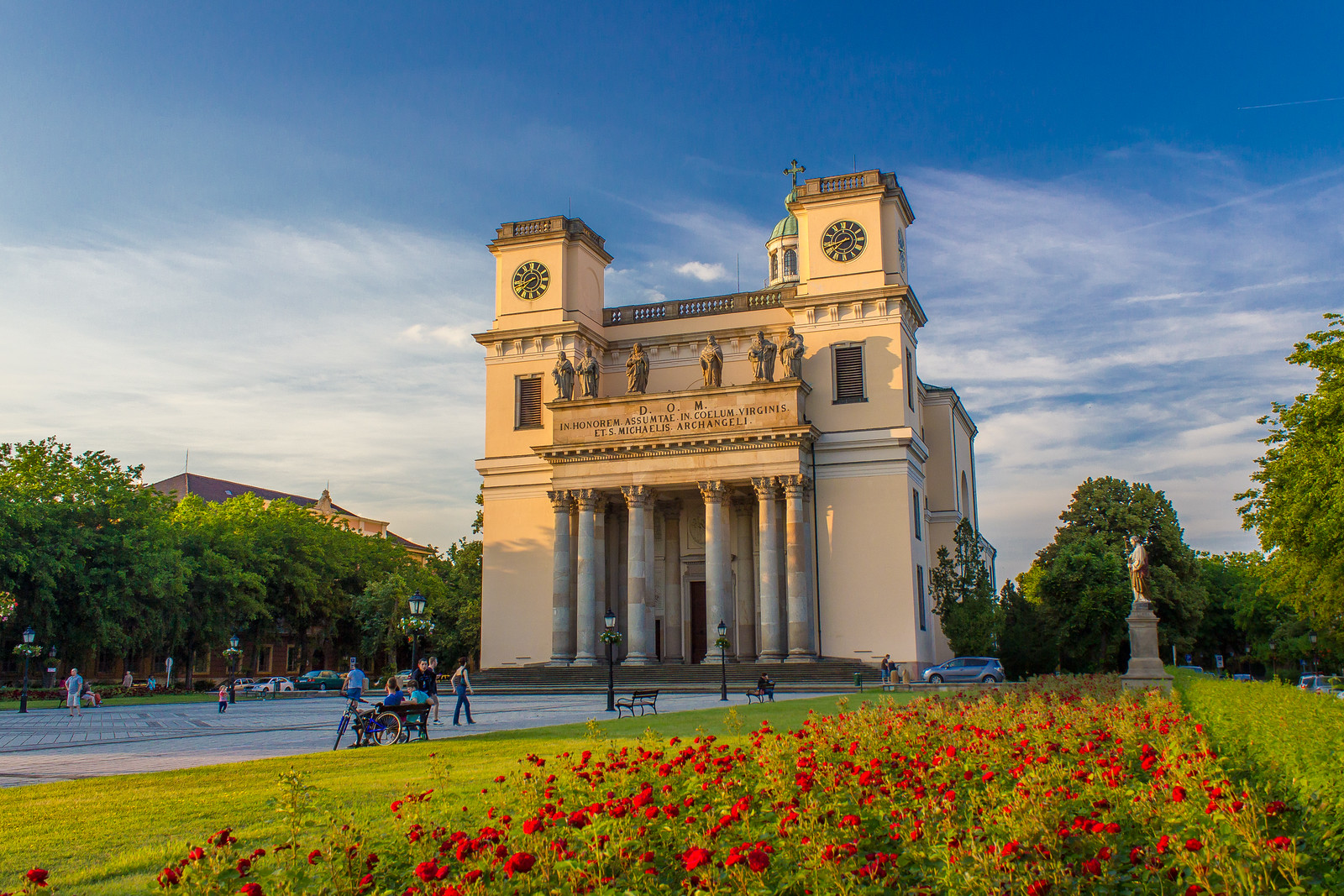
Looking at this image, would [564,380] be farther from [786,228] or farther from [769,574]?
[786,228]

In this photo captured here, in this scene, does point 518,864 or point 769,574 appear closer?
point 518,864

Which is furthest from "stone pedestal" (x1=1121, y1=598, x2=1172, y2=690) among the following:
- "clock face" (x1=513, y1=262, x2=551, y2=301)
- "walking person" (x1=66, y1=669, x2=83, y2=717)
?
"walking person" (x1=66, y1=669, x2=83, y2=717)

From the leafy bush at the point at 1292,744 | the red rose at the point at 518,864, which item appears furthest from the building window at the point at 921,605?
the red rose at the point at 518,864

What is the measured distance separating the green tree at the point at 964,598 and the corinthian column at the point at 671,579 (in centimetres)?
1179

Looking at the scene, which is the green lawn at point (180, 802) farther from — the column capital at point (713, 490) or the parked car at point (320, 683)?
the parked car at point (320, 683)

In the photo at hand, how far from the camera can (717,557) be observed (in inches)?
1713

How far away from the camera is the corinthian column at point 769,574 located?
42.3 meters

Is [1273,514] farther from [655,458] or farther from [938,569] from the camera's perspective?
[655,458]

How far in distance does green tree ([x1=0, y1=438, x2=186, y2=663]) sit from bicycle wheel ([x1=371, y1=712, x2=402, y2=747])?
29.5 metres

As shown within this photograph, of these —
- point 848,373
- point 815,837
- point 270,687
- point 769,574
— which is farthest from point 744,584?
point 815,837

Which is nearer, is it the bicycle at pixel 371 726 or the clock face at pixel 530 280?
the bicycle at pixel 371 726

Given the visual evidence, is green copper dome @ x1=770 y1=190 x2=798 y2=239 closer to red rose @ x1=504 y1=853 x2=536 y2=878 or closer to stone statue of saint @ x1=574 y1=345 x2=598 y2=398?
stone statue of saint @ x1=574 y1=345 x2=598 y2=398

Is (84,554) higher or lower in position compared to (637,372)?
lower

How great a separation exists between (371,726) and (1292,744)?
1436cm
